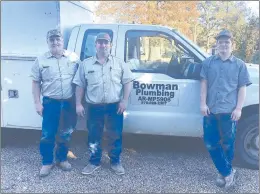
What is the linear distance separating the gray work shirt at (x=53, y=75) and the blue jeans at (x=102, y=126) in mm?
381

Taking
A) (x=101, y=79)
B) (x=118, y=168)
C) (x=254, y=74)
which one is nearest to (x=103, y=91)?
(x=101, y=79)

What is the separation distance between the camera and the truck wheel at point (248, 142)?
3.94 meters

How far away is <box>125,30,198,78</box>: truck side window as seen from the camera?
3.93 m

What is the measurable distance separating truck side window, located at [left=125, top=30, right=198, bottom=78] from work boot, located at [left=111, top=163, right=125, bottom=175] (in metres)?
1.30

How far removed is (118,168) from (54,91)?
4.25ft

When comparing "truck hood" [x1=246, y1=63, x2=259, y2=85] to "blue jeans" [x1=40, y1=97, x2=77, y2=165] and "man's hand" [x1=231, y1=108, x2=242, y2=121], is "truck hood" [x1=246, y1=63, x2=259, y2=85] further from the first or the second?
"blue jeans" [x1=40, y1=97, x2=77, y2=165]

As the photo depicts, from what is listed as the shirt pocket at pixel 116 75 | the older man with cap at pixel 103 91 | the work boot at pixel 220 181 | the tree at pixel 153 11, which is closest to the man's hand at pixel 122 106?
the older man with cap at pixel 103 91

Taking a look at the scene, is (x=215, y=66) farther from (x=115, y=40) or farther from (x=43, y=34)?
(x=43, y=34)

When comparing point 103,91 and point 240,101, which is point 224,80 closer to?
point 240,101

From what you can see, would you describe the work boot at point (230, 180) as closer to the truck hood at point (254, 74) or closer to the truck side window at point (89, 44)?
the truck hood at point (254, 74)

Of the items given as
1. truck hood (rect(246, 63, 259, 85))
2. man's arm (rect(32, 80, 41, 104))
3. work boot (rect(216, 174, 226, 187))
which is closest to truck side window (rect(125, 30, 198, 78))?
truck hood (rect(246, 63, 259, 85))

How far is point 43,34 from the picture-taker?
419cm

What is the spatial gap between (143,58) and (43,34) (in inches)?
58.0

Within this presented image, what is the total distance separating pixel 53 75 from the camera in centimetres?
356
